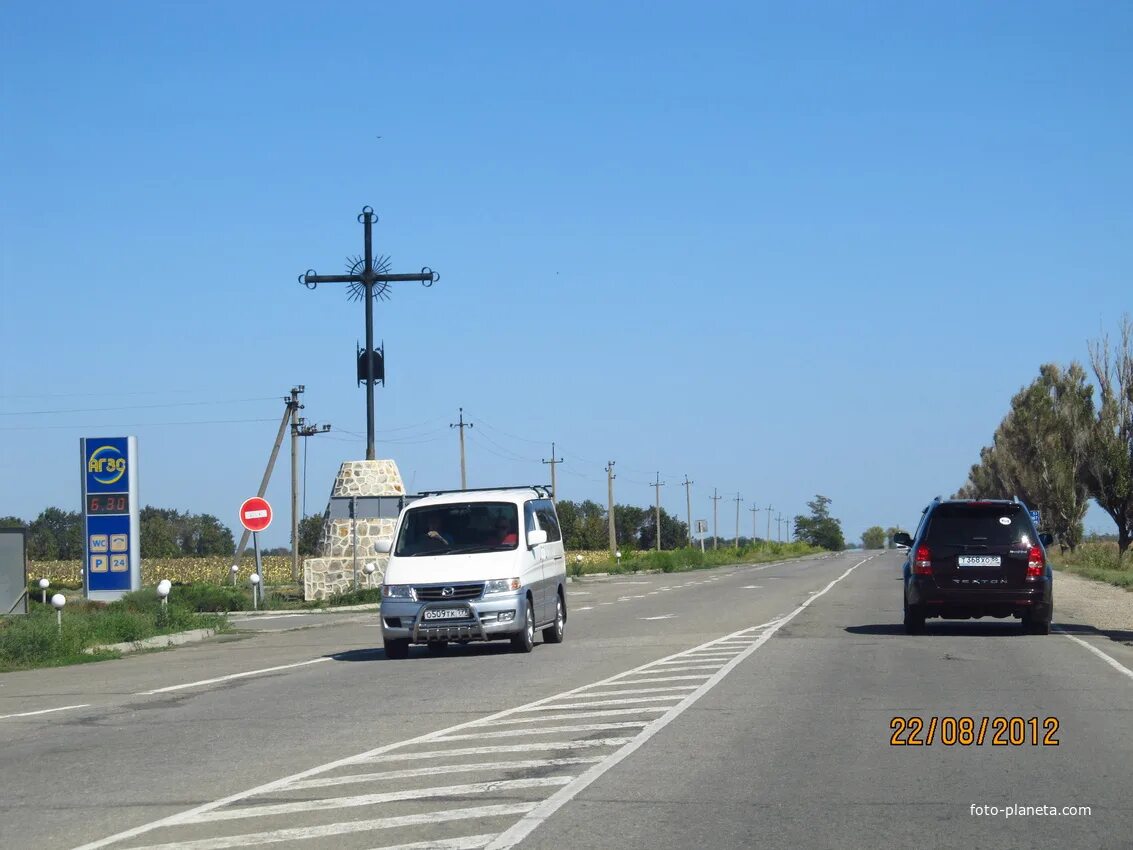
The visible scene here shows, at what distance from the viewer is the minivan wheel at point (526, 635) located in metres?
18.5

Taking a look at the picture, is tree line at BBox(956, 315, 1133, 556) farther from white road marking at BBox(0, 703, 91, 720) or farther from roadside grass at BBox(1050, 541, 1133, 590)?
white road marking at BBox(0, 703, 91, 720)

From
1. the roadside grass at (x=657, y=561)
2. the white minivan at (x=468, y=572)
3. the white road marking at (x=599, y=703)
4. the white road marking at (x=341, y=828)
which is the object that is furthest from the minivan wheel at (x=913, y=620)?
the roadside grass at (x=657, y=561)

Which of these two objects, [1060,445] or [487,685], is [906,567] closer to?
[487,685]

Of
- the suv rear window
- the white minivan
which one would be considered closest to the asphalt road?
the white minivan

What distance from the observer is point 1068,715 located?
37.7ft

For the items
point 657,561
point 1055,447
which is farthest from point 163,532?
point 1055,447

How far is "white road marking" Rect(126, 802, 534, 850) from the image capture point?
23.5ft

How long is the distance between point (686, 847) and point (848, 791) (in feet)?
5.91

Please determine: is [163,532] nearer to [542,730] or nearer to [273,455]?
[273,455]

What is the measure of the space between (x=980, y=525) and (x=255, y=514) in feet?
63.3

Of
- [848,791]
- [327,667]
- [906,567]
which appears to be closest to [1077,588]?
[906,567]

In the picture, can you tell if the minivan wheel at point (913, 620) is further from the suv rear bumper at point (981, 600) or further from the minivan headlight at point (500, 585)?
the minivan headlight at point (500, 585)

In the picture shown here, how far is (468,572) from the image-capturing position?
18.2 m

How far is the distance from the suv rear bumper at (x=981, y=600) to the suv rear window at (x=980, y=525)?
0.63m
